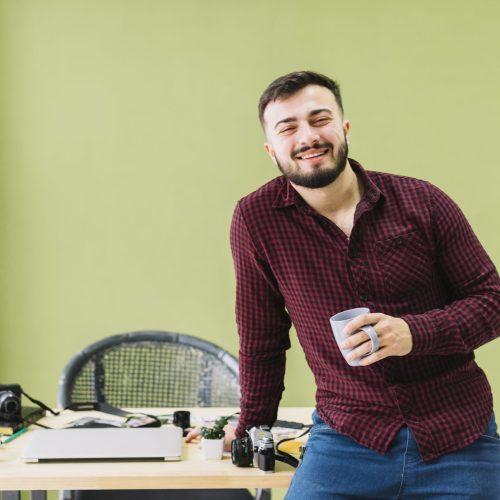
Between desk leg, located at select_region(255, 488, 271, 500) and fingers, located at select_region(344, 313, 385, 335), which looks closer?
fingers, located at select_region(344, 313, 385, 335)

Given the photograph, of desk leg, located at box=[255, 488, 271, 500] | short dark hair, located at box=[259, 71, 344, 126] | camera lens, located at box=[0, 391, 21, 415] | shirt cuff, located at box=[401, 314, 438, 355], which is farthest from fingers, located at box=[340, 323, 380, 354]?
camera lens, located at box=[0, 391, 21, 415]

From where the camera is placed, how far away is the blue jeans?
1.46 meters

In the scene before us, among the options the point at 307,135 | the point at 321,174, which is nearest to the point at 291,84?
the point at 307,135

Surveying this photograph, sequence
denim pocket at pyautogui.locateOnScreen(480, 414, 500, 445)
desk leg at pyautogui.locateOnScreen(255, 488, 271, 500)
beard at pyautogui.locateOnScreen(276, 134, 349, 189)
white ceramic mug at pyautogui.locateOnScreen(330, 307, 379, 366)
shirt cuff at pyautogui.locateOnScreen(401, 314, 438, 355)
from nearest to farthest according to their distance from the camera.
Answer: white ceramic mug at pyautogui.locateOnScreen(330, 307, 379, 366)
shirt cuff at pyautogui.locateOnScreen(401, 314, 438, 355)
denim pocket at pyautogui.locateOnScreen(480, 414, 500, 445)
beard at pyautogui.locateOnScreen(276, 134, 349, 189)
desk leg at pyautogui.locateOnScreen(255, 488, 271, 500)

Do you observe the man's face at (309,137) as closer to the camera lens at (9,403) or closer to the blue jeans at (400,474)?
the blue jeans at (400,474)

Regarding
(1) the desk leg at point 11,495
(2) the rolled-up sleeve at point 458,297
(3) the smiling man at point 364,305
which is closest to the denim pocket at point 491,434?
(3) the smiling man at point 364,305

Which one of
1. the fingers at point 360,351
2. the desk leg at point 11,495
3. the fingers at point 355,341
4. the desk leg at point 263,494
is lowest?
the desk leg at point 263,494

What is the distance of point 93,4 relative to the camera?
2.93 meters

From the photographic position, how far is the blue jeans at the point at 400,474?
146cm

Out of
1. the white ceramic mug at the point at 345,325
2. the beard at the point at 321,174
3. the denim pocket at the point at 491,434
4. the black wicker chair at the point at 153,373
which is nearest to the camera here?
the white ceramic mug at the point at 345,325

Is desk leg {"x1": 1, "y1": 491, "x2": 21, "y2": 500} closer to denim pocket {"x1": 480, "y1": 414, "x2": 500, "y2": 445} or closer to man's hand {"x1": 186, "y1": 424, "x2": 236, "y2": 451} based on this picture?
man's hand {"x1": 186, "y1": 424, "x2": 236, "y2": 451}

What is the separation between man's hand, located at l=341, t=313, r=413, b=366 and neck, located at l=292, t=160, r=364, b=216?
1.28 feet

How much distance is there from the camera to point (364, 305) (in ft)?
5.27

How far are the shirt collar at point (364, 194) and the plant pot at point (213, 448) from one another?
59 centimetres
